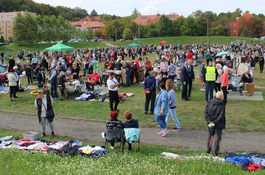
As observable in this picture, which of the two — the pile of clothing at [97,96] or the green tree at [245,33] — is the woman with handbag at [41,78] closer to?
the pile of clothing at [97,96]

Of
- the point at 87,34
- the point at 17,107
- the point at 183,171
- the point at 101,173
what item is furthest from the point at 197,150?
the point at 87,34

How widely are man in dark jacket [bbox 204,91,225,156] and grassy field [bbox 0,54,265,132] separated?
250cm

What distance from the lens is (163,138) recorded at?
8570mm

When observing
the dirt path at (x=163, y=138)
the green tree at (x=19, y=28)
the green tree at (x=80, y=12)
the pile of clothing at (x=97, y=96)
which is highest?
the green tree at (x=80, y=12)

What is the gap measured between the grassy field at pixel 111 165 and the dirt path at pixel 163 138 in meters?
1.05

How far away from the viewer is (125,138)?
7.17 m

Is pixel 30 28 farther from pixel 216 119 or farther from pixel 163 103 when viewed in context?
pixel 216 119

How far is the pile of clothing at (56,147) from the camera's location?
22.9 ft

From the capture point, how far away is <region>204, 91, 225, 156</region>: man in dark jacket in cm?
669

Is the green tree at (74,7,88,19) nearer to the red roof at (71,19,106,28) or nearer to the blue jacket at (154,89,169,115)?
the red roof at (71,19,106,28)

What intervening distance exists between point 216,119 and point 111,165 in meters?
2.69

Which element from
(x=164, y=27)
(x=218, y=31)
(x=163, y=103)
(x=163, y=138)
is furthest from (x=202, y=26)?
(x=163, y=138)

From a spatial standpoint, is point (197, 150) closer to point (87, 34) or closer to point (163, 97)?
point (163, 97)

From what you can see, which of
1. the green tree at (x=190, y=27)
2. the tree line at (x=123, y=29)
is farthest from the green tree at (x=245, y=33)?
the green tree at (x=190, y=27)
